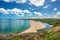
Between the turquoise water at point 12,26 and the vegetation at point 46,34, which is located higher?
the turquoise water at point 12,26

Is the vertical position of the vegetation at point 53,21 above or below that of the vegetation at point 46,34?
above

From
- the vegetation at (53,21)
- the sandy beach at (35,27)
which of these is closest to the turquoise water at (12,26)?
the sandy beach at (35,27)

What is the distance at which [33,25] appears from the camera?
165 centimetres

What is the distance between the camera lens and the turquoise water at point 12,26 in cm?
164

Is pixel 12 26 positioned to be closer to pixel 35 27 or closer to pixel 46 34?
pixel 35 27

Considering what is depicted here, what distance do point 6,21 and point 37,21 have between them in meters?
0.41

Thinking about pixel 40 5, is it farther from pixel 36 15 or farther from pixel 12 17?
pixel 12 17


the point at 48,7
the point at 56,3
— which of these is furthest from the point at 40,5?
the point at 56,3

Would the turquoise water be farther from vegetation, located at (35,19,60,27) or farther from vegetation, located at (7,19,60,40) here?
vegetation, located at (35,19,60,27)

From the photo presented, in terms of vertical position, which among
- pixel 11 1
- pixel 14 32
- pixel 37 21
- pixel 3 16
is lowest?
pixel 14 32

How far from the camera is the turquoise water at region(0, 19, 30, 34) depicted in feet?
5.39

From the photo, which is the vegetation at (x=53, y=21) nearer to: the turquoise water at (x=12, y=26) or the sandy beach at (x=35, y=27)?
the sandy beach at (x=35, y=27)

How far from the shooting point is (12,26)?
1.65m

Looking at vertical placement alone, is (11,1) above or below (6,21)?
above
